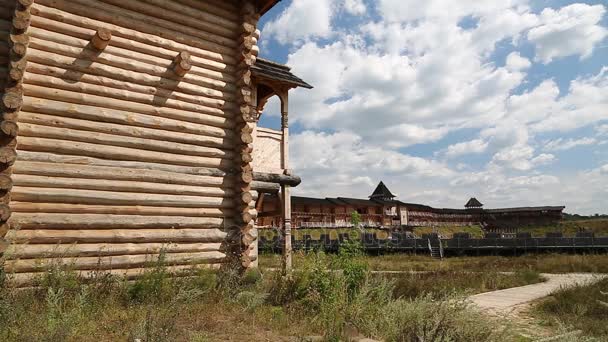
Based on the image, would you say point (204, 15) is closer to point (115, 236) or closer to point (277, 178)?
point (277, 178)

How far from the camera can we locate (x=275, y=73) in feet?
38.4

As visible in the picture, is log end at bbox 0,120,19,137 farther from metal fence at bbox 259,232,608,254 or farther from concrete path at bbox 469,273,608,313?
metal fence at bbox 259,232,608,254

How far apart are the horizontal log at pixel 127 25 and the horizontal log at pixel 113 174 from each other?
2.58 metres

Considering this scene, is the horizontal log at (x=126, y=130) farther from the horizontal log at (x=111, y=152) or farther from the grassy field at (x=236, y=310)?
the grassy field at (x=236, y=310)

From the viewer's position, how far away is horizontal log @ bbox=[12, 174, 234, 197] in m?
6.91

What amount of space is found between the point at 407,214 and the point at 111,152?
5694 cm

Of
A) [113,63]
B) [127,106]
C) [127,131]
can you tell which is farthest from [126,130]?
[113,63]

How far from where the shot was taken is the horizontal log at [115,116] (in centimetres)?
712

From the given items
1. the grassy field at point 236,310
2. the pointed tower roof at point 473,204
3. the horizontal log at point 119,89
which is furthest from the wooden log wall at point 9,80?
the pointed tower roof at point 473,204

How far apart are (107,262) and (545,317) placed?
8.13 metres

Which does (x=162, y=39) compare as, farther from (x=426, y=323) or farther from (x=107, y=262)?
(x=426, y=323)

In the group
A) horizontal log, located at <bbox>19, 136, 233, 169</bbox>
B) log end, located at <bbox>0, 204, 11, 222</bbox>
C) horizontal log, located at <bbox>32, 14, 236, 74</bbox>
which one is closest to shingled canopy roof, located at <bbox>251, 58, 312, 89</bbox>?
horizontal log, located at <bbox>32, 14, 236, 74</bbox>

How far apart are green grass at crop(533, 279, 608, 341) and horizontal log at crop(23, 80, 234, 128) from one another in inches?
289

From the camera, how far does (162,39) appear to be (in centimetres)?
872
